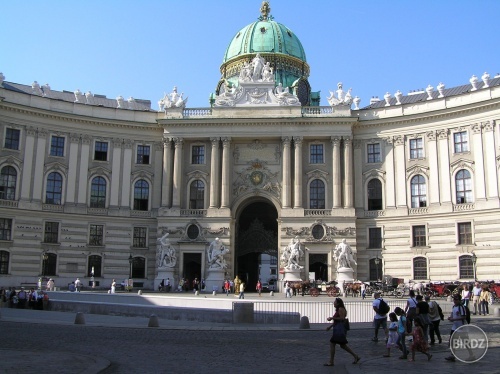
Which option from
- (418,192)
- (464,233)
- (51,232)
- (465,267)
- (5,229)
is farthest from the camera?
(418,192)

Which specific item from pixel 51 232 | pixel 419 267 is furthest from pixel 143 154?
pixel 419 267

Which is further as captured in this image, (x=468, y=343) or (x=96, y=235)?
(x=96, y=235)

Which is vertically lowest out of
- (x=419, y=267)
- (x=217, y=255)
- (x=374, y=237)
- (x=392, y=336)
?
(x=392, y=336)

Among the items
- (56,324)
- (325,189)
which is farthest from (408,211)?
(56,324)

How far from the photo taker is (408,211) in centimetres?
5500

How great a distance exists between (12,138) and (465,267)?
4425 centimetres

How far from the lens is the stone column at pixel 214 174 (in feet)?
186

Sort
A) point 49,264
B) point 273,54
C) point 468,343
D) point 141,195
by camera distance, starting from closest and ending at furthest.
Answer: point 468,343, point 49,264, point 141,195, point 273,54

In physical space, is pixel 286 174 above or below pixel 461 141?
below

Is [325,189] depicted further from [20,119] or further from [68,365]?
[68,365]

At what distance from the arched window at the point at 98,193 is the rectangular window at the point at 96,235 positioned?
223 centimetres

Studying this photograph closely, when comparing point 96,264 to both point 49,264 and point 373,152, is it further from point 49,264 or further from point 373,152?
point 373,152

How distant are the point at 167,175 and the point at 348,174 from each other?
18477 mm

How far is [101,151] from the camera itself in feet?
192
